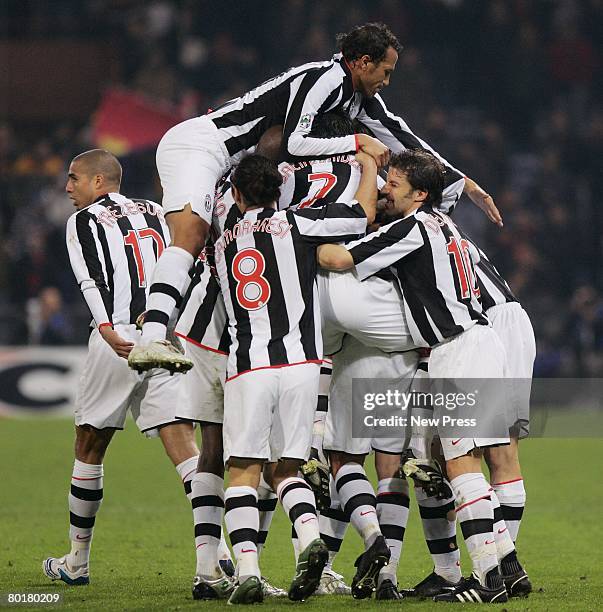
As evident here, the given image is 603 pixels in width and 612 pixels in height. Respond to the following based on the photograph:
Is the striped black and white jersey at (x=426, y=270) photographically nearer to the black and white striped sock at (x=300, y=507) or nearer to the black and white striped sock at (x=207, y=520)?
the black and white striped sock at (x=300, y=507)

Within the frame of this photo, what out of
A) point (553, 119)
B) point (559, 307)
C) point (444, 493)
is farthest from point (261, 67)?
point (444, 493)

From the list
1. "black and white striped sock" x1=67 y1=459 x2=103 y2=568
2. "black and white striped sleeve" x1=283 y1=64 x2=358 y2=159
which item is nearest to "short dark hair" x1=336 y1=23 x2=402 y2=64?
"black and white striped sleeve" x1=283 y1=64 x2=358 y2=159

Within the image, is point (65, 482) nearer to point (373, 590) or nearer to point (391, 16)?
point (373, 590)

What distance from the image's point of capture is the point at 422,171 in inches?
183

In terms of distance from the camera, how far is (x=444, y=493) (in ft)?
14.8

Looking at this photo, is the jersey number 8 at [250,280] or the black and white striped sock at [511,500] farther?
the black and white striped sock at [511,500]

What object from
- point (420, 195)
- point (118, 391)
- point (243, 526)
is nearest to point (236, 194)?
point (420, 195)

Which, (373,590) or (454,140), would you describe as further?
(454,140)

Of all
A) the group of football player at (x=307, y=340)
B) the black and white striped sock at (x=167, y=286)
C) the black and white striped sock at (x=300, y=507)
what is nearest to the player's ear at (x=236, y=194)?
the group of football player at (x=307, y=340)

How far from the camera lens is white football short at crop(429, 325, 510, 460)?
4.44 metres

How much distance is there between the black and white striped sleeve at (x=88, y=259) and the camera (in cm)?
511

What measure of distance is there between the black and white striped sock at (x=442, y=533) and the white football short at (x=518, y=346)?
2.12ft

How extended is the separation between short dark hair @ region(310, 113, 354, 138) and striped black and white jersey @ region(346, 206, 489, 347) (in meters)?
0.59

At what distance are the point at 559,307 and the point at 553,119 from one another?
11.2 ft
